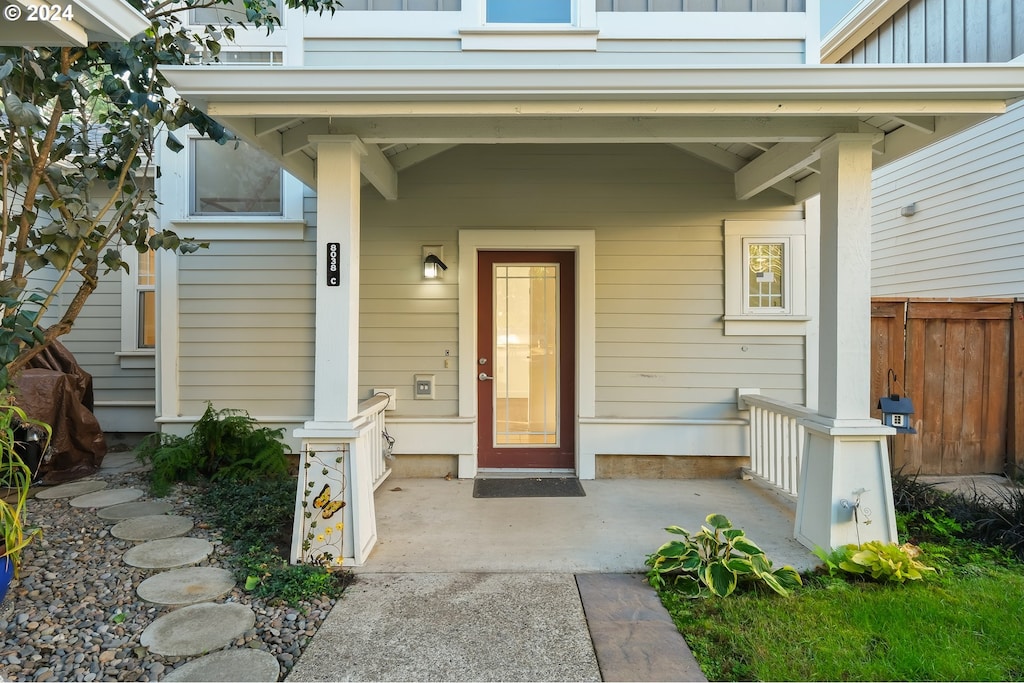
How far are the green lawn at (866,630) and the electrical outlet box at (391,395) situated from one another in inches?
104

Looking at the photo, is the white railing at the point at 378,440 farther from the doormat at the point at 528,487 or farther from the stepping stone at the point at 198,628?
the stepping stone at the point at 198,628

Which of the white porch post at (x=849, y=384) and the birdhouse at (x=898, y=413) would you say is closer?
the white porch post at (x=849, y=384)

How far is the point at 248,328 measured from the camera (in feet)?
14.5

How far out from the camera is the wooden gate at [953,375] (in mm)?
4410

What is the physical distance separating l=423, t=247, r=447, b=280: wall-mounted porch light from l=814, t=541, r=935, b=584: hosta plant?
318cm

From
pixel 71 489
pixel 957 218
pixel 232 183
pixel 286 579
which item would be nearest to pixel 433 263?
pixel 232 183

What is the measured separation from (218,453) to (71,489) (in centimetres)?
98

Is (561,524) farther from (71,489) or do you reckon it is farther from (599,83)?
(71,489)

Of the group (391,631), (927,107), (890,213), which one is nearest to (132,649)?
(391,631)

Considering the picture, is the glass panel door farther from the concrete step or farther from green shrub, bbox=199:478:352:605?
the concrete step

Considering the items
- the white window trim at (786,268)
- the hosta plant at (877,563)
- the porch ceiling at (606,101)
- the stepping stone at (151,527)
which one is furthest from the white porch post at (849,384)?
the stepping stone at (151,527)

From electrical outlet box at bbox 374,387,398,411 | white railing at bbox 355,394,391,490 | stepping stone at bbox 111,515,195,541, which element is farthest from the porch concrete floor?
stepping stone at bbox 111,515,195,541

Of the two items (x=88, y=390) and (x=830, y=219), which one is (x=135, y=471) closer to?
(x=88, y=390)

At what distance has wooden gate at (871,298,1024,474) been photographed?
14.5 ft
